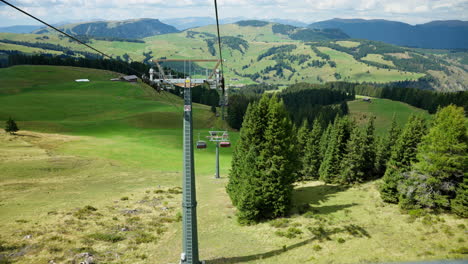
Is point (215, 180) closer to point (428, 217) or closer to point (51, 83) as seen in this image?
point (428, 217)

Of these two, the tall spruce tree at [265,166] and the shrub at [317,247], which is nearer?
the shrub at [317,247]

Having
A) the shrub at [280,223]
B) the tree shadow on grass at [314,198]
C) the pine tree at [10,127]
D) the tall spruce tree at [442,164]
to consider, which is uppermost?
the tall spruce tree at [442,164]

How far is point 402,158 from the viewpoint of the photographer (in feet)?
141

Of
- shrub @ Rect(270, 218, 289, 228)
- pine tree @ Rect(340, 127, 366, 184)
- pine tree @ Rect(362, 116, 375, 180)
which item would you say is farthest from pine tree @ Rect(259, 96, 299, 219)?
pine tree @ Rect(362, 116, 375, 180)

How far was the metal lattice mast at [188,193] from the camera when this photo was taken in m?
21.1

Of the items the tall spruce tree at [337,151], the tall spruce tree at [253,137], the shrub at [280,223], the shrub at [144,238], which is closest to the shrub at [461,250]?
the shrub at [280,223]

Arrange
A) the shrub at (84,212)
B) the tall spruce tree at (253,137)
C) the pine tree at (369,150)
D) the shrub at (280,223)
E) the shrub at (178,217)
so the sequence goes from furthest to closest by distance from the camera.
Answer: the pine tree at (369,150) → the tall spruce tree at (253,137) → the shrub at (178,217) → the shrub at (84,212) → the shrub at (280,223)

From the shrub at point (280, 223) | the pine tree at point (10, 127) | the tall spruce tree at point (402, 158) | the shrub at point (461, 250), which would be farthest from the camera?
the pine tree at point (10, 127)

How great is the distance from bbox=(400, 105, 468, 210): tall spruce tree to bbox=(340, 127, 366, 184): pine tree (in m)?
19.3

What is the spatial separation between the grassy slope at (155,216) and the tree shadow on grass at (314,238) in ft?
0.32

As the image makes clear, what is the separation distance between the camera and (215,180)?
207 feet

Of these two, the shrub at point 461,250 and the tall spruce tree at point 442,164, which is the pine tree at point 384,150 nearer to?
the tall spruce tree at point 442,164

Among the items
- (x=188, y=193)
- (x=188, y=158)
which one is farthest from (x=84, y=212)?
(x=188, y=158)

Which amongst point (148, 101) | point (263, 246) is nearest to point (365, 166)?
point (263, 246)
